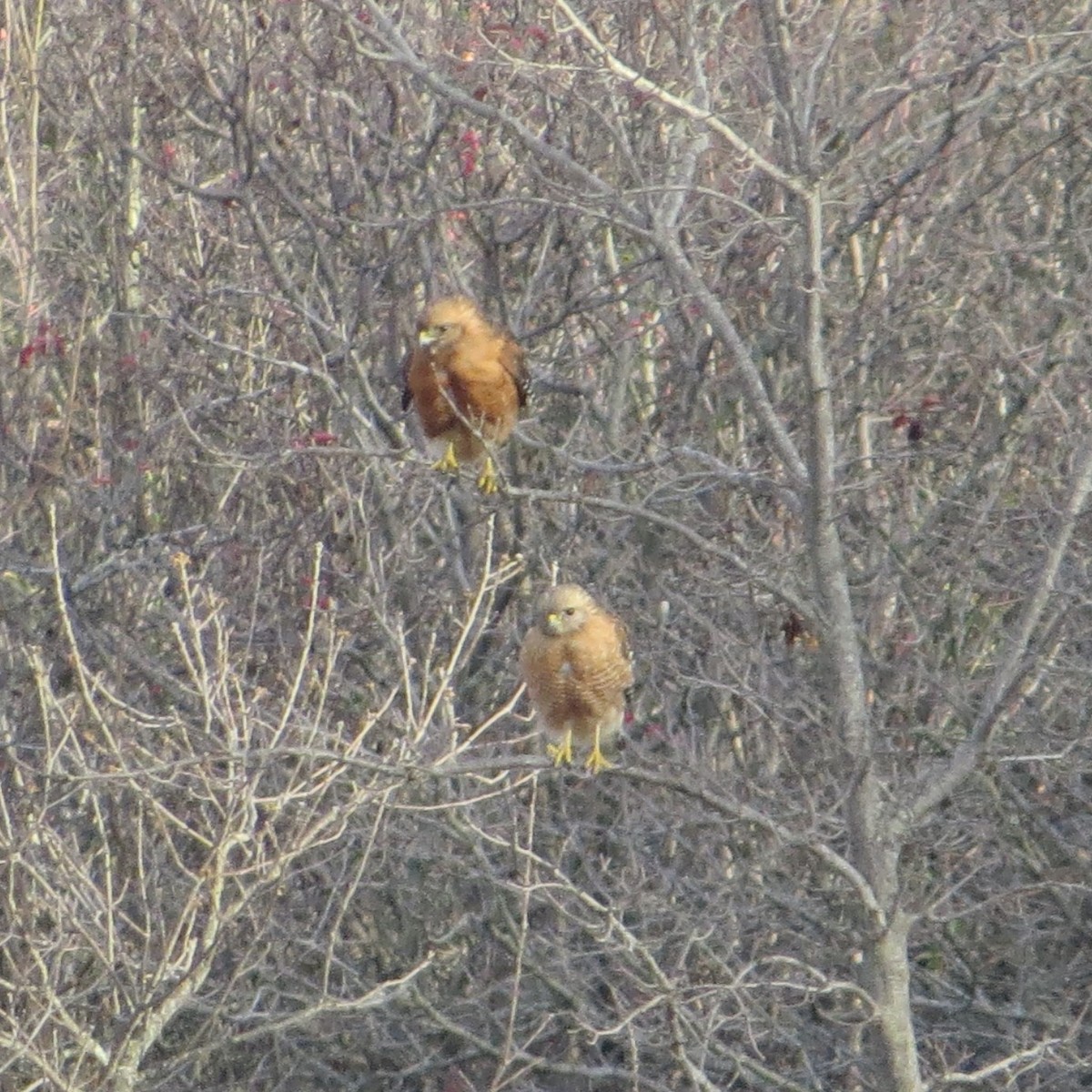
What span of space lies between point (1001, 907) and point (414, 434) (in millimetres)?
3002

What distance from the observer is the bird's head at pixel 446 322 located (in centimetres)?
724

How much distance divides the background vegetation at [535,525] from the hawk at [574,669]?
9.9 inches

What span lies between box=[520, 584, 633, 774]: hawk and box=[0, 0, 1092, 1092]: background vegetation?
252 millimetres

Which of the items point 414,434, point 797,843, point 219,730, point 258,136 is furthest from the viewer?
point 414,434

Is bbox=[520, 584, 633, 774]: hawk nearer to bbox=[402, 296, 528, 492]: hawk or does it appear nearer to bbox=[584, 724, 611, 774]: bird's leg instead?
bbox=[584, 724, 611, 774]: bird's leg

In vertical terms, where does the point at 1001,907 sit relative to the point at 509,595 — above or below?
below

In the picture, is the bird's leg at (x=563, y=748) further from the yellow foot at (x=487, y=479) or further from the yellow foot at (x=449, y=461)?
the yellow foot at (x=449, y=461)

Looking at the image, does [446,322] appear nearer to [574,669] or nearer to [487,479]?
[487,479]

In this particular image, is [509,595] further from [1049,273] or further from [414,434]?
[1049,273]

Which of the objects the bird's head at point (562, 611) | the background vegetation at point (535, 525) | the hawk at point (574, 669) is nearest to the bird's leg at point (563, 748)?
the hawk at point (574, 669)

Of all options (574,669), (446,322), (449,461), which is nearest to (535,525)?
(449,461)

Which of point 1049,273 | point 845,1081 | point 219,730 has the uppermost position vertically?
point 1049,273

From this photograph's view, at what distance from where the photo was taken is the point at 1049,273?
25.8 ft

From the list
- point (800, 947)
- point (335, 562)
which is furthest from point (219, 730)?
point (800, 947)
